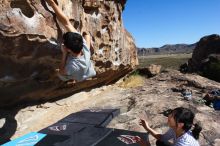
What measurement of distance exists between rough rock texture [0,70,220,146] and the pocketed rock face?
289 mm

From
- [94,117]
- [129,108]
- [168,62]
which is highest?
[94,117]

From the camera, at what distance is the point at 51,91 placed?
7445 millimetres

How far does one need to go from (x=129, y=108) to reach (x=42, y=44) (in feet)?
10.2

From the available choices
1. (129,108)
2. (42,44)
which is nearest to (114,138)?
(42,44)

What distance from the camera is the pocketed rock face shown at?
16.7 ft

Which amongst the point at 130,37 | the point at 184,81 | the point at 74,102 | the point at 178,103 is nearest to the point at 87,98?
the point at 74,102

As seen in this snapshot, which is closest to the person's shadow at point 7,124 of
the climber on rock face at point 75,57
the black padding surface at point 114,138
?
the black padding surface at point 114,138

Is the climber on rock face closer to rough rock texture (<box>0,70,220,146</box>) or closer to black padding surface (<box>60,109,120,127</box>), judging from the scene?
black padding surface (<box>60,109,120,127</box>)

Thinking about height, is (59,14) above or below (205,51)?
above

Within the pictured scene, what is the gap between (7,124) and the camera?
21.6ft

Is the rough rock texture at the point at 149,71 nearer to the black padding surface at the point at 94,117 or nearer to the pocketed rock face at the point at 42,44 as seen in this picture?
the pocketed rock face at the point at 42,44

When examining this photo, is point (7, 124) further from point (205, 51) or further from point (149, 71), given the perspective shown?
point (205, 51)

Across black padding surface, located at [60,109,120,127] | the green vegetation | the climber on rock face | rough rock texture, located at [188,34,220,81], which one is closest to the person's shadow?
black padding surface, located at [60,109,120,127]

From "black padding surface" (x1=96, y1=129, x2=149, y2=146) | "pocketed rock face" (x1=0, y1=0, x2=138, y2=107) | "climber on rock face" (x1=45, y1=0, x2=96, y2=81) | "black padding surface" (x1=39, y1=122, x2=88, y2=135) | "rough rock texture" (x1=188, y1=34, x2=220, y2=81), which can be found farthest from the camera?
"rough rock texture" (x1=188, y1=34, x2=220, y2=81)
